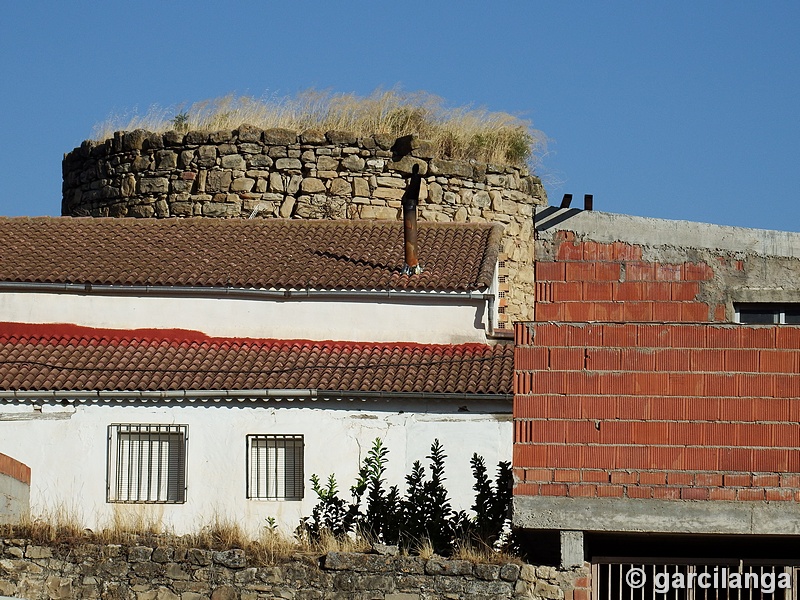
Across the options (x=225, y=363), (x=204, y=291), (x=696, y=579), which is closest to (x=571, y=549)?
(x=696, y=579)

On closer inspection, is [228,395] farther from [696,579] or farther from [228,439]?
[696,579]

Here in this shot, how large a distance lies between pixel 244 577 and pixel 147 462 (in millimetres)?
6259

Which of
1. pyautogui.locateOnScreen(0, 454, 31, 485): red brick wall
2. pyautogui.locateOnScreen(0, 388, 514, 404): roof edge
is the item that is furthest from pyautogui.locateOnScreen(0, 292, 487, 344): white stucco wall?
pyautogui.locateOnScreen(0, 454, 31, 485): red brick wall

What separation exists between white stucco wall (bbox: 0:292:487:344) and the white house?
2 centimetres

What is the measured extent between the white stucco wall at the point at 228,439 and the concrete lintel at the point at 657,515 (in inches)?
251

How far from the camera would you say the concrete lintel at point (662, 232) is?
1060cm

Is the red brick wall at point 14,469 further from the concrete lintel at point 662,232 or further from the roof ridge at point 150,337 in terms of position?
the concrete lintel at point 662,232

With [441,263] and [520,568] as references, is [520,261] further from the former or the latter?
[520,568]

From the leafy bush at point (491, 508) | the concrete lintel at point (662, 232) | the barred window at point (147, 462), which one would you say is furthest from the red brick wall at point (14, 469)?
the concrete lintel at point (662, 232)

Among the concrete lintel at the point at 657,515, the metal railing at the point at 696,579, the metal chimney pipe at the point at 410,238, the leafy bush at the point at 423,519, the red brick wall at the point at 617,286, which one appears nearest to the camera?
the concrete lintel at the point at 657,515

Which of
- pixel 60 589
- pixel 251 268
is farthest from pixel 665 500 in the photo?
pixel 251 268

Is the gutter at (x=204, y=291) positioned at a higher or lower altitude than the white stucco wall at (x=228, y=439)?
higher

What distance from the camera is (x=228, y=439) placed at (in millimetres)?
16594

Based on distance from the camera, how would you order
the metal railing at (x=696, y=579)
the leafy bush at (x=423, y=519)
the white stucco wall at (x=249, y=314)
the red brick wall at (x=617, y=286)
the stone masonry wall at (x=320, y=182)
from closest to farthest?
the metal railing at (x=696, y=579)
the red brick wall at (x=617, y=286)
the leafy bush at (x=423, y=519)
the white stucco wall at (x=249, y=314)
the stone masonry wall at (x=320, y=182)
